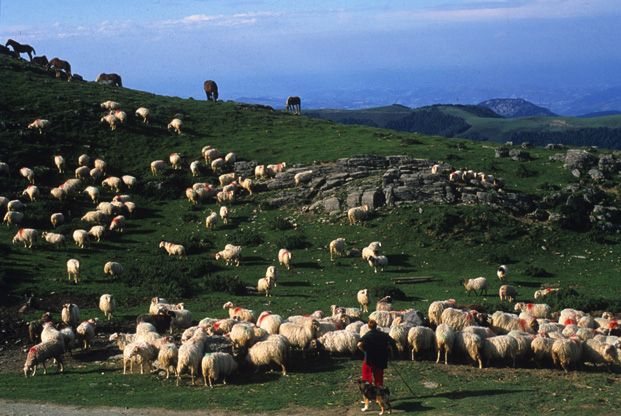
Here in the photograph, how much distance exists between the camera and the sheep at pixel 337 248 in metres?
38.3

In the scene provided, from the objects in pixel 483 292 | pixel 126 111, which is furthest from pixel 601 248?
pixel 126 111

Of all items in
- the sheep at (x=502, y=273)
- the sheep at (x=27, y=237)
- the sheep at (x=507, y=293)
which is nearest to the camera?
the sheep at (x=507, y=293)

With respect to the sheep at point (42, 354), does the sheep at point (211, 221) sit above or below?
above

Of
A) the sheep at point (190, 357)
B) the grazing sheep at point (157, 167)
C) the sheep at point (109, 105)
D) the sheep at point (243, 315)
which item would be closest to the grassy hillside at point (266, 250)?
the sheep at point (190, 357)

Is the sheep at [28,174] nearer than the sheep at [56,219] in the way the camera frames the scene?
No

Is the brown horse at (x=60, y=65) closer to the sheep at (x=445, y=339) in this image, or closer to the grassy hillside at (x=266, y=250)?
the grassy hillside at (x=266, y=250)

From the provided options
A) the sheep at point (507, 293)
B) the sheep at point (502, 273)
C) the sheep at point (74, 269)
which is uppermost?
the sheep at point (74, 269)

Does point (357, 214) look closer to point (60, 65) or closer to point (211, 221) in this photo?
point (211, 221)

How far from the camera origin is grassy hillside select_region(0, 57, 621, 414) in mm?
19406

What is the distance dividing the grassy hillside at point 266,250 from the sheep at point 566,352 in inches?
19.0

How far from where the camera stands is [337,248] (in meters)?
38.5

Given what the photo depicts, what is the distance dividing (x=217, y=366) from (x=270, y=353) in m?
1.53

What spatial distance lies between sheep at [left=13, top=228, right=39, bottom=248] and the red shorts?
26.4 metres

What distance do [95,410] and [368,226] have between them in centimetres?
2546
